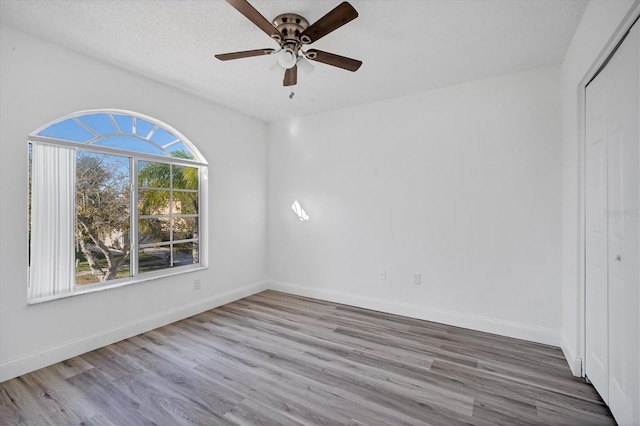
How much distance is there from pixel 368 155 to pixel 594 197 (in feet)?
7.47

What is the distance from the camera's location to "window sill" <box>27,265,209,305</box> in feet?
8.04

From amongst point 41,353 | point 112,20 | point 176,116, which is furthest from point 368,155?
point 41,353

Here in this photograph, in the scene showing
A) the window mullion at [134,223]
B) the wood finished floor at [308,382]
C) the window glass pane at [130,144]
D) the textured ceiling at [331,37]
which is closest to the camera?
the wood finished floor at [308,382]

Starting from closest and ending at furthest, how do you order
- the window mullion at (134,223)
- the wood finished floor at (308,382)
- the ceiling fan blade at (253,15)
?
the ceiling fan blade at (253,15) → the wood finished floor at (308,382) → the window mullion at (134,223)

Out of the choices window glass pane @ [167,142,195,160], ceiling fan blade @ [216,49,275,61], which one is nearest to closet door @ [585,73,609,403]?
ceiling fan blade @ [216,49,275,61]

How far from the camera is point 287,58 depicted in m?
2.12

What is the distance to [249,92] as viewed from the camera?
11.3 feet

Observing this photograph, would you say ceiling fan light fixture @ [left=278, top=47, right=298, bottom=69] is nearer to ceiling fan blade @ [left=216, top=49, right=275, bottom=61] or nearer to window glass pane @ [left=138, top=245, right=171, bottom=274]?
ceiling fan blade @ [left=216, top=49, right=275, bottom=61]

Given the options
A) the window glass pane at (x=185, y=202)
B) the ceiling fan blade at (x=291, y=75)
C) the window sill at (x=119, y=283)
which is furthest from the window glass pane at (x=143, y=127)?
the ceiling fan blade at (x=291, y=75)

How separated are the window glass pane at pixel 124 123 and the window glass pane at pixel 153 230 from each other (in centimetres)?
96

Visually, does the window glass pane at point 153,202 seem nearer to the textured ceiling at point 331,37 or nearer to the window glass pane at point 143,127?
the window glass pane at point 143,127

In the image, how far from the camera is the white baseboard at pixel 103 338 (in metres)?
2.24

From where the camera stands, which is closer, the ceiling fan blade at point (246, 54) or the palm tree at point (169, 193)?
the ceiling fan blade at point (246, 54)

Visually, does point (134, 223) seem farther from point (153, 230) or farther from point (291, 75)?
point (291, 75)
